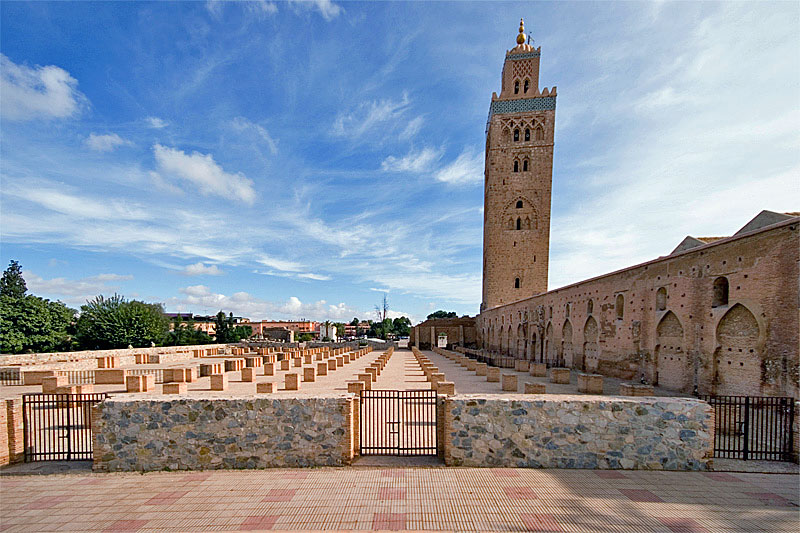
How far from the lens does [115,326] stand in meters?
31.3

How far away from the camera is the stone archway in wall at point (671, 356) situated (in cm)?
1145

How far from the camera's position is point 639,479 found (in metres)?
5.16

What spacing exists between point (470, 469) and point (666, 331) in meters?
11.4

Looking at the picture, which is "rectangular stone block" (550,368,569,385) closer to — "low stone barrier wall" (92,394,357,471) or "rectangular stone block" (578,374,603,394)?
"rectangular stone block" (578,374,603,394)

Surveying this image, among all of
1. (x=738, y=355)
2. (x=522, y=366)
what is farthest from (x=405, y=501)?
(x=522, y=366)

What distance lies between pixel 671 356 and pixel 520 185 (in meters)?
27.7

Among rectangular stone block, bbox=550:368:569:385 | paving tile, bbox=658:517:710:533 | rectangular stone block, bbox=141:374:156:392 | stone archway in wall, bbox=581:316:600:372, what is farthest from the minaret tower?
paving tile, bbox=658:517:710:533

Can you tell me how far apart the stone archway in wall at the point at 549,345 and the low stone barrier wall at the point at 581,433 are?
55.1ft

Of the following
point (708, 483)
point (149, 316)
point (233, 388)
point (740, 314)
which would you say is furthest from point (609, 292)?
point (149, 316)

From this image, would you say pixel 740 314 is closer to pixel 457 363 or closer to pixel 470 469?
pixel 470 469

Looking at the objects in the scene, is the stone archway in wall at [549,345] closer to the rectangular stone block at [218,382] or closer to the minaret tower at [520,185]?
the minaret tower at [520,185]

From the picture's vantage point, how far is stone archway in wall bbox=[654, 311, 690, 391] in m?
11.5

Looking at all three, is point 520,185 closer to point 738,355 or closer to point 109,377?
point 738,355

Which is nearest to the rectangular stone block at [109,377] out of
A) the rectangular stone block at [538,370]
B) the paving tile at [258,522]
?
the paving tile at [258,522]
